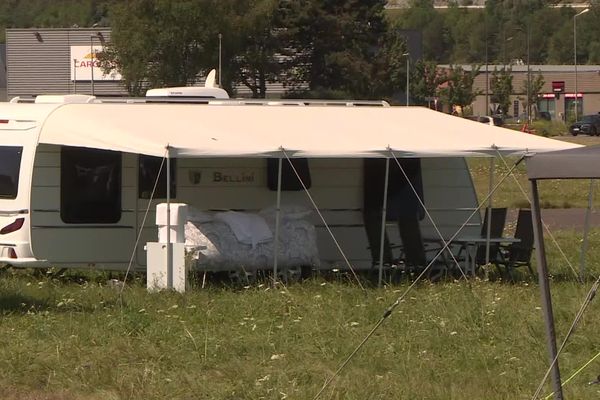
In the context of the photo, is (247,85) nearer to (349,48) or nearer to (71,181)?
(349,48)

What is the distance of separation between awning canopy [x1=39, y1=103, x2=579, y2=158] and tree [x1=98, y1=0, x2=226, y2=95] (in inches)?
1462

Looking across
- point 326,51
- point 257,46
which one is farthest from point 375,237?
point 326,51

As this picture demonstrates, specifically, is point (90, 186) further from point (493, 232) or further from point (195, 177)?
point (493, 232)

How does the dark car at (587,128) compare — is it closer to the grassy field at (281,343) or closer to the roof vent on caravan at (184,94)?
the roof vent on caravan at (184,94)

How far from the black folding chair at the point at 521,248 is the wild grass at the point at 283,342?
111cm

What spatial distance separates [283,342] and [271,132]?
4.29 metres

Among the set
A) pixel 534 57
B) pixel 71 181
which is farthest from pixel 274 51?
pixel 534 57

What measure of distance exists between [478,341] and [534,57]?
579 feet

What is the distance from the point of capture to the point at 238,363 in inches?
365

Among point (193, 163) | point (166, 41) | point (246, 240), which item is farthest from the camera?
point (166, 41)

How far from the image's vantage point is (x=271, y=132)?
13922 mm

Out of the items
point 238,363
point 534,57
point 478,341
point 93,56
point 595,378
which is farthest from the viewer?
point 534,57

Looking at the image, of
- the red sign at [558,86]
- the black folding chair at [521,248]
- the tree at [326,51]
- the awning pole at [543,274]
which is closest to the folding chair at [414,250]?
the black folding chair at [521,248]

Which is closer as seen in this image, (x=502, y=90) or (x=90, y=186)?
(x=90, y=186)
